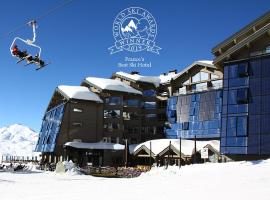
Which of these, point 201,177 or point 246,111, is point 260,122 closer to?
point 246,111

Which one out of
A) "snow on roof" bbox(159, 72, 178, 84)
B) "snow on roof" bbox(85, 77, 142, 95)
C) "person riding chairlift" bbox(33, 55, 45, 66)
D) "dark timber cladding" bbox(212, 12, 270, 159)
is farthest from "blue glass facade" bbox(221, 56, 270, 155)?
"snow on roof" bbox(85, 77, 142, 95)

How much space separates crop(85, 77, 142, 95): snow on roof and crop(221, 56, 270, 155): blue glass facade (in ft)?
85.5

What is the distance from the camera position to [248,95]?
4128 cm

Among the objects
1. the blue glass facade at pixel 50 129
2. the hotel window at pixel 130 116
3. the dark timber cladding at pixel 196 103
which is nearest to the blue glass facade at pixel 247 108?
the dark timber cladding at pixel 196 103

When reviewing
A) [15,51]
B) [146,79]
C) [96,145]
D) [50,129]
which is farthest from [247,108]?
[50,129]

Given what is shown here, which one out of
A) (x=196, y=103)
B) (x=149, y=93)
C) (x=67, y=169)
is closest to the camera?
(x=67, y=169)

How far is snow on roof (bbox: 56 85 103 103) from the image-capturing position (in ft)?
210

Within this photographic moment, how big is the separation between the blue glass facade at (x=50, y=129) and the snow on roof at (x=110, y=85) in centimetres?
687

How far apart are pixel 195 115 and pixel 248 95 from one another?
18031 mm

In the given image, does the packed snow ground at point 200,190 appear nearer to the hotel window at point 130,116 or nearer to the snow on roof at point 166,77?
the hotel window at point 130,116

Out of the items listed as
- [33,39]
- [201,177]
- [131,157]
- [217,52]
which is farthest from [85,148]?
[33,39]

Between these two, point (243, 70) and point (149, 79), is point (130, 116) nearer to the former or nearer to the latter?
point (149, 79)

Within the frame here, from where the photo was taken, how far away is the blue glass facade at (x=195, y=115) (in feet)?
183

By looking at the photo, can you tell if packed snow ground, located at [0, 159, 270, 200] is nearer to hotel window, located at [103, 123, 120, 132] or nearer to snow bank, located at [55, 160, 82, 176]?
snow bank, located at [55, 160, 82, 176]
